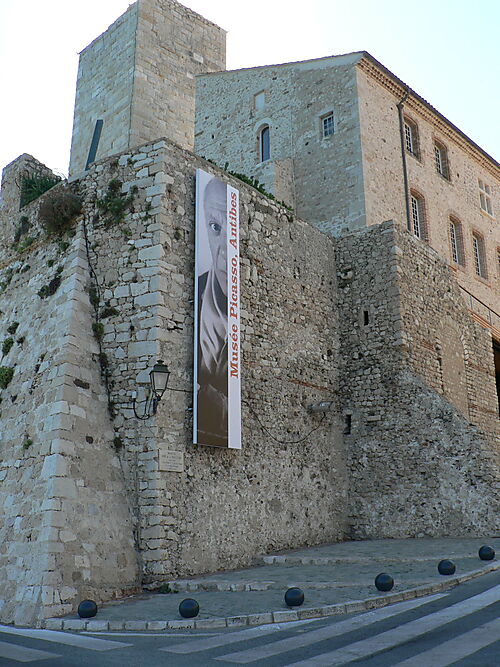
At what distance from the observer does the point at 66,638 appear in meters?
7.24

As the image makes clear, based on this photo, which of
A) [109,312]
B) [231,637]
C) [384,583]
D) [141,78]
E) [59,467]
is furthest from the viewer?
[141,78]

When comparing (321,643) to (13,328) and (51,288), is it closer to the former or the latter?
(51,288)

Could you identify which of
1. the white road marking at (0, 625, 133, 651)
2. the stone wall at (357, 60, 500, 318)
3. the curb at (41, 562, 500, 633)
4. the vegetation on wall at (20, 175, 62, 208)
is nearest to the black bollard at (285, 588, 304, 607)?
the curb at (41, 562, 500, 633)

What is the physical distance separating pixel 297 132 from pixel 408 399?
31.5ft

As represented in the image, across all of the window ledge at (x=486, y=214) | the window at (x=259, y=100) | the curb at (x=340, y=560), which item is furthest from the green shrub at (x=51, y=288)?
the window ledge at (x=486, y=214)

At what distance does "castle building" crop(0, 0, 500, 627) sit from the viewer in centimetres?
1020

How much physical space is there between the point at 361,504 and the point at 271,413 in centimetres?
327

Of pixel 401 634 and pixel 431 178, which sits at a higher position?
pixel 431 178

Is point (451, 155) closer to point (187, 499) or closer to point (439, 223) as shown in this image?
point (439, 223)

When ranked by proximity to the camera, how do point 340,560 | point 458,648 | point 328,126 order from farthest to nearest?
point 328,126
point 340,560
point 458,648

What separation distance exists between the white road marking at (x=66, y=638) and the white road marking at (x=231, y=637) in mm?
662

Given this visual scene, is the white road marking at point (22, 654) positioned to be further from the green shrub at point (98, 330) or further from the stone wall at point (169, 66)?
the stone wall at point (169, 66)

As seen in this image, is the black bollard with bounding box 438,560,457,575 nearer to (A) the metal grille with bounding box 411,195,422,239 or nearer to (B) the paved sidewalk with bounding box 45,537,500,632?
(B) the paved sidewalk with bounding box 45,537,500,632

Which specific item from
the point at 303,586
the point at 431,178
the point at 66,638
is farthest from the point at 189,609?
the point at 431,178
